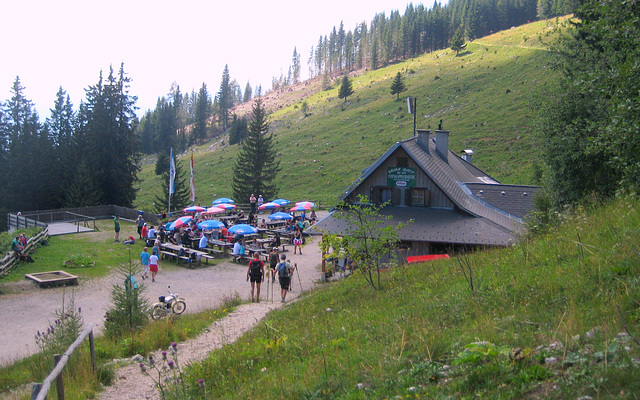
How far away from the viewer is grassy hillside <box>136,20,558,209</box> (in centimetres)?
5184

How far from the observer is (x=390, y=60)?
141875 millimetres

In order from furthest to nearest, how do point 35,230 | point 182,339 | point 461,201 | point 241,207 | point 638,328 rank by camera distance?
point 241,207, point 35,230, point 461,201, point 182,339, point 638,328

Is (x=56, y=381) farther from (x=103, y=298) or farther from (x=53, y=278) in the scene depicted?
(x=53, y=278)

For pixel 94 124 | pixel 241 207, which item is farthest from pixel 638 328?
pixel 94 124

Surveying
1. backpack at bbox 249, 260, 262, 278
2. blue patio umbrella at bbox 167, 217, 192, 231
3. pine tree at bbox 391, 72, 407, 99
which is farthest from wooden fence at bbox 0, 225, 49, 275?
pine tree at bbox 391, 72, 407, 99

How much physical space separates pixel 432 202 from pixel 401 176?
1979mm

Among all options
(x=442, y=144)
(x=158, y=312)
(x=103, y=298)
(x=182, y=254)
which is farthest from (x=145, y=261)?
(x=442, y=144)

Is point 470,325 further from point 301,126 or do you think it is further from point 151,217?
point 301,126

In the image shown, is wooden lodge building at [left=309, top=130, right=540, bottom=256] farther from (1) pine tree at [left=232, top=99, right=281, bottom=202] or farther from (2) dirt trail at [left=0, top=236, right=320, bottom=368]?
(1) pine tree at [left=232, top=99, right=281, bottom=202]

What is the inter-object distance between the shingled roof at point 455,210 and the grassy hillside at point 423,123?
1278 cm

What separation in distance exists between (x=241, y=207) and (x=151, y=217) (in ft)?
34.7

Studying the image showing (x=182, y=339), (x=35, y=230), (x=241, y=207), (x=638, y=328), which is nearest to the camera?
(x=638, y=328)

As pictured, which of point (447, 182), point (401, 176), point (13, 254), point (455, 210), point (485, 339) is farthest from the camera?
point (447, 182)

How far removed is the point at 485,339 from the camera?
524 cm
